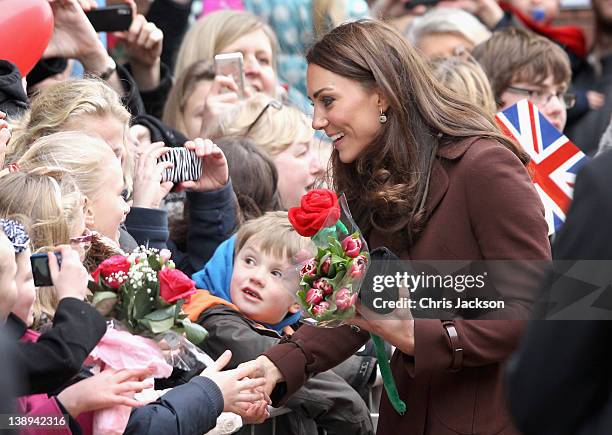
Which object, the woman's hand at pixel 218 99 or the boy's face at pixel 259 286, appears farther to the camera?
the woman's hand at pixel 218 99

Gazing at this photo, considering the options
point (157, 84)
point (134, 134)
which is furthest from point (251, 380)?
point (157, 84)

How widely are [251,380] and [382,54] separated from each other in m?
1.09

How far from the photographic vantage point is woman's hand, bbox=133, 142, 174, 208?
4629 millimetres

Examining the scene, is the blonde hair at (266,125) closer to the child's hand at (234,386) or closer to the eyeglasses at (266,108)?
the eyeglasses at (266,108)

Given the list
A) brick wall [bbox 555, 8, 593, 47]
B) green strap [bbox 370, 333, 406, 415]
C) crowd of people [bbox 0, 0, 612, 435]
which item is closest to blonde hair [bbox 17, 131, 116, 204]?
crowd of people [bbox 0, 0, 612, 435]

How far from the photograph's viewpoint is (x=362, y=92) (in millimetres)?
3863

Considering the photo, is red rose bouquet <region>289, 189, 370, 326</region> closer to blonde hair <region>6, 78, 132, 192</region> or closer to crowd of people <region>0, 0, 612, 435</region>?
crowd of people <region>0, 0, 612, 435</region>

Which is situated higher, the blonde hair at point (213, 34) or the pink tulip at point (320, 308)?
the pink tulip at point (320, 308)

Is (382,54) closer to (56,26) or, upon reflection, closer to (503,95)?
(56,26)

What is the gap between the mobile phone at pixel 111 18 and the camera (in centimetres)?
564

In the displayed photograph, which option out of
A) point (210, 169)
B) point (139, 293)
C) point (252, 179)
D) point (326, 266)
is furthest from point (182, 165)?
point (139, 293)

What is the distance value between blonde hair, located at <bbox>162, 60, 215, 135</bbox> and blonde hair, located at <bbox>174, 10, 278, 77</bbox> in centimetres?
29

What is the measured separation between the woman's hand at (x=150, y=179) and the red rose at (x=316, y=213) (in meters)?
1.17

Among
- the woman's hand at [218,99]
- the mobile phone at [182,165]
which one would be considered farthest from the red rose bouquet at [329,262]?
the woman's hand at [218,99]
